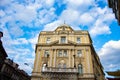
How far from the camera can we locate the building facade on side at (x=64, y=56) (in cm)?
4500

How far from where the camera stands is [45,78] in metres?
44.8

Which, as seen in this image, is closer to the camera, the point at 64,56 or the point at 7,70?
the point at 64,56

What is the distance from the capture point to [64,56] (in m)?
48.8

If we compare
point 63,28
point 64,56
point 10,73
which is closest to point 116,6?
point 64,56

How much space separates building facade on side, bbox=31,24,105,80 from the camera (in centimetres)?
4500

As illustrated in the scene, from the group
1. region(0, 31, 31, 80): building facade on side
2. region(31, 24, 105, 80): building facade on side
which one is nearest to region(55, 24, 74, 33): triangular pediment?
region(31, 24, 105, 80): building facade on side

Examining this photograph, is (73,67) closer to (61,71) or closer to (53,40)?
(61,71)

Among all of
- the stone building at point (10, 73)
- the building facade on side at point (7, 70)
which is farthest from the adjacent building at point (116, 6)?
the stone building at point (10, 73)

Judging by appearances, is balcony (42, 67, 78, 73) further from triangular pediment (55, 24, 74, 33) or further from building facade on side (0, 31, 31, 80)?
triangular pediment (55, 24, 74, 33)

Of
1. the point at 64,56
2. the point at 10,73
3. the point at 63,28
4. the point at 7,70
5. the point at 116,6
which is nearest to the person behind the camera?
the point at 116,6

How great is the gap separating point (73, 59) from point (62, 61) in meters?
3.13

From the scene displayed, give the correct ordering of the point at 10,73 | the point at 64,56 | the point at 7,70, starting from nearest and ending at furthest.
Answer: the point at 64,56 < the point at 7,70 < the point at 10,73

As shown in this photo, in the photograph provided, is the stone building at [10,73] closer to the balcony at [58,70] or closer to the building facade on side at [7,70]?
the building facade on side at [7,70]

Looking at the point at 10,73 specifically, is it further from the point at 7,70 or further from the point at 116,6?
the point at 116,6
